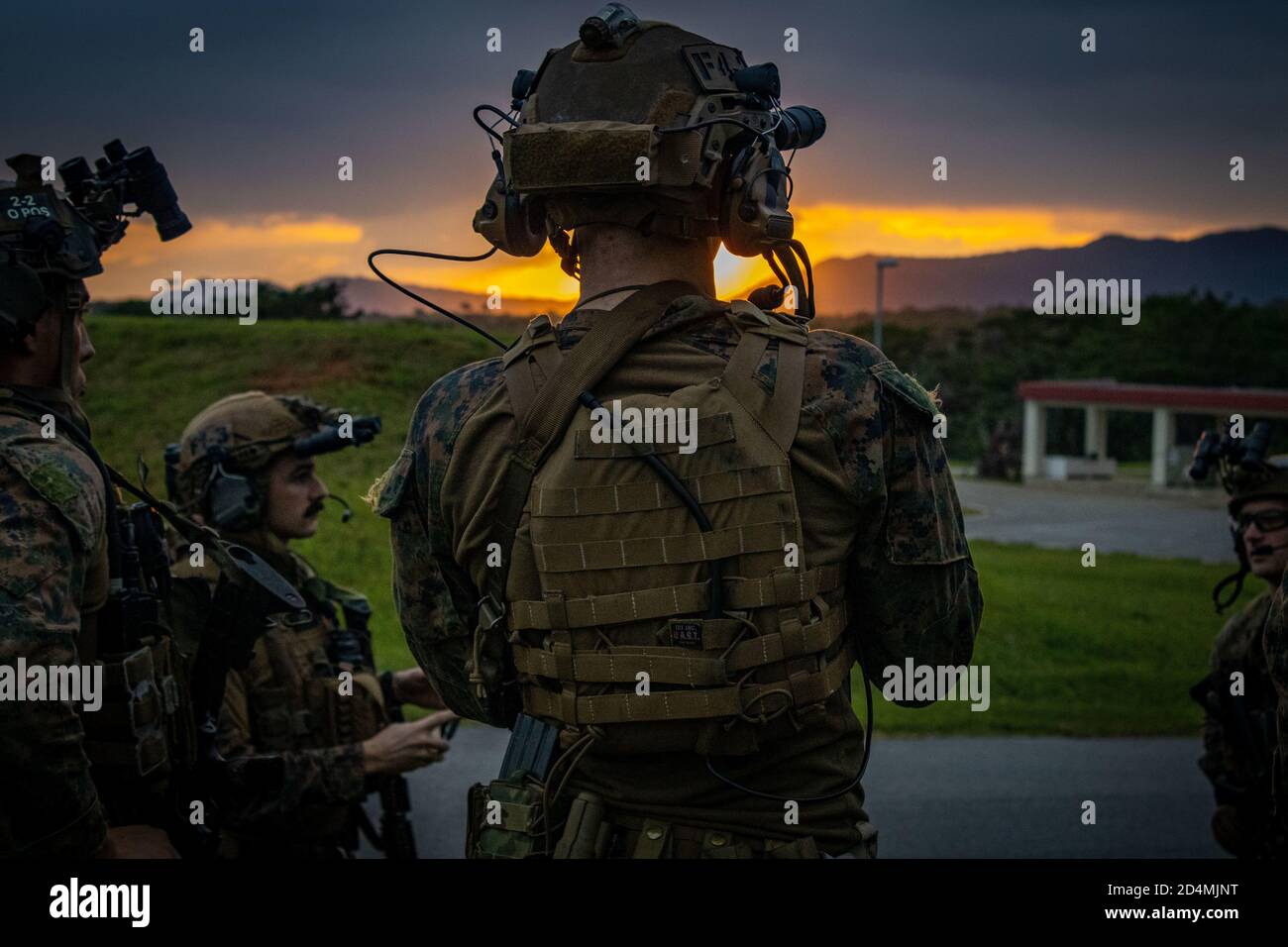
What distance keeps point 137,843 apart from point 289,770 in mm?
916

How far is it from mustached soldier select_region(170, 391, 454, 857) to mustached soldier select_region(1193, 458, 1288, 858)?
302 centimetres

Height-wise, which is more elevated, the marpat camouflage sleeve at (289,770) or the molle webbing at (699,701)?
the molle webbing at (699,701)

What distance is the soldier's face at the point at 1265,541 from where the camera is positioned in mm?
5188

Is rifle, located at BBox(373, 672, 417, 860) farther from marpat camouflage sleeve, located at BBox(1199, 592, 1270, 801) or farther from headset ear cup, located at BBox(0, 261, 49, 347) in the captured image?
marpat camouflage sleeve, located at BBox(1199, 592, 1270, 801)

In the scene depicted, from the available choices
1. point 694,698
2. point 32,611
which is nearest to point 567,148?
point 694,698

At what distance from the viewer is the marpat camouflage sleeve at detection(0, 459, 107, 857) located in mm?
2955

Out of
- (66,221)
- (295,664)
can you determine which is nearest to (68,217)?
(66,221)

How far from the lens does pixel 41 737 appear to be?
300cm

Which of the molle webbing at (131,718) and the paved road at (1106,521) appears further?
the paved road at (1106,521)

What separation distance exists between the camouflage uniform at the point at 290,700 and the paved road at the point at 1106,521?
12014 millimetres

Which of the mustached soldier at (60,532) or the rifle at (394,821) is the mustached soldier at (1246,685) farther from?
the mustached soldier at (60,532)

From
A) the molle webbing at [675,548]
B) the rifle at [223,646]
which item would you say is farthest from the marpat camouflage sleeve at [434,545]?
the rifle at [223,646]

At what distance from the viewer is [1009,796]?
7.87 metres

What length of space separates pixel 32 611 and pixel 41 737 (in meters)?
0.29
